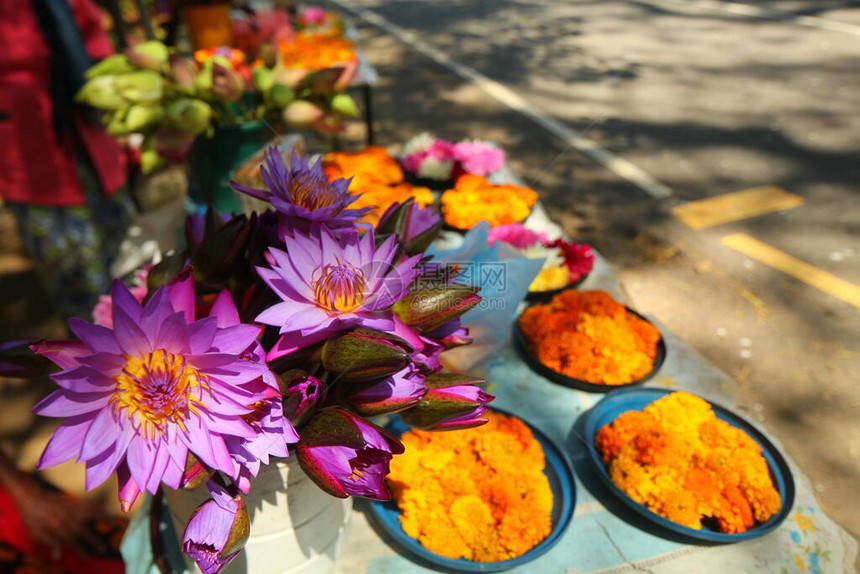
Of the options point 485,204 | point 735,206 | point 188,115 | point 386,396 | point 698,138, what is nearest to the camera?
point 386,396

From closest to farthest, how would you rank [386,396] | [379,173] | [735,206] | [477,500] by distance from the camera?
[386,396], [477,500], [379,173], [735,206]

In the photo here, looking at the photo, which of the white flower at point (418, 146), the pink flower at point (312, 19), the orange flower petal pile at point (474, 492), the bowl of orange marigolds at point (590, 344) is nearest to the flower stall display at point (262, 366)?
the orange flower petal pile at point (474, 492)

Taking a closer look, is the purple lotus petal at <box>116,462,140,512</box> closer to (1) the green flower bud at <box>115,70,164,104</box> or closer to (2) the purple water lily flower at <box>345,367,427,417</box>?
(2) the purple water lily flower at <box>345,367,427,417</box>

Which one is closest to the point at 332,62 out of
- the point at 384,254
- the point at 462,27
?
the point at 384,254

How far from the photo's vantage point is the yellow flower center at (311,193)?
625 millimetres

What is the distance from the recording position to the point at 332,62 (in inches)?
73.6

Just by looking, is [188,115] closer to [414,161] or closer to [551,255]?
[414,161]

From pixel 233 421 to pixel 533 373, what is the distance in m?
0.85

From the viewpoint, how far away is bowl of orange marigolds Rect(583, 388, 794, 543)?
88 centimetres

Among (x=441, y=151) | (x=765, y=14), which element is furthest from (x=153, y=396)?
(x=765, y=14)

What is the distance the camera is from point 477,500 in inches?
33.7

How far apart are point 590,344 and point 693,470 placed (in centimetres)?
34

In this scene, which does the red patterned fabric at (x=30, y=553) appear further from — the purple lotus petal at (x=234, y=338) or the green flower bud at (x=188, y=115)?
the purple lotus petal at (x=234, y=338)

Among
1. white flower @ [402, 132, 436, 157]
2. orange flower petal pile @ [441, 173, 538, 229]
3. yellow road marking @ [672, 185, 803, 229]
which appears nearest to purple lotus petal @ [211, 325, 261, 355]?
orange flower petal pile @ [441, 173, 538, 229]
